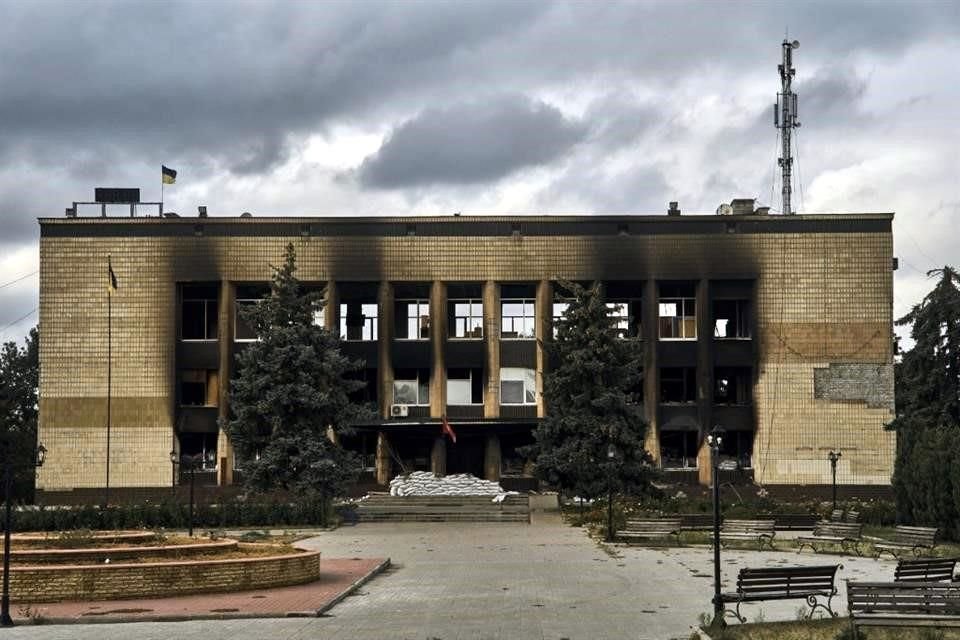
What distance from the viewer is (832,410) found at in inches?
2213

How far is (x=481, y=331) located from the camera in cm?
5834

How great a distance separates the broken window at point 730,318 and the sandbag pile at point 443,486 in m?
12.6

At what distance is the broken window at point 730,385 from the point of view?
58438 millimetres

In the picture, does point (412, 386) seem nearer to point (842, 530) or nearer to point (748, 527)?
point (748, 527)

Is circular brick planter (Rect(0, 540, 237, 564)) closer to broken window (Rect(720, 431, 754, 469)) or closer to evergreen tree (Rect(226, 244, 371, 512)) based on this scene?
evergreen tree (Rect(226, 244, 371, 512))

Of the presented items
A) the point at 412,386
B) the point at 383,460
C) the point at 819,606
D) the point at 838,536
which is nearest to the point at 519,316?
the point at 412,386

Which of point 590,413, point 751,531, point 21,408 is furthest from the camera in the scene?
point 21,408

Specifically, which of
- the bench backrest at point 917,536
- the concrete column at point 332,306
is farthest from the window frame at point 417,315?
the bench backrest at point 917,536

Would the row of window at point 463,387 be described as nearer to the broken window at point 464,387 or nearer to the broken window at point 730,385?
the broken window at point 464,387

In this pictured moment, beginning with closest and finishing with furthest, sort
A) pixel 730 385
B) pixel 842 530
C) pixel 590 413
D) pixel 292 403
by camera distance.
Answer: pixel 842 530 → pixel 292 403 → pixel 590 413 → pixel 730 385

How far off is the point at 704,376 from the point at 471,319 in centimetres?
991

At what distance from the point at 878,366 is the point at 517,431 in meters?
14.8

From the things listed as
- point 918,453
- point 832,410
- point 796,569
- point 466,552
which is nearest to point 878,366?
point 832,410

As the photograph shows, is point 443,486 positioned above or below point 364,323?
below
